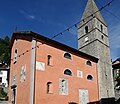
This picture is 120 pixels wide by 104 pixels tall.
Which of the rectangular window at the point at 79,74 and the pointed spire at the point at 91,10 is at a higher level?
the pointed spire at the point at 91,10

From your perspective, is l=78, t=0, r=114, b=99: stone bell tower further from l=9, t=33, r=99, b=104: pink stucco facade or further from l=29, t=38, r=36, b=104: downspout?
l=29, t=38, r=36, b=104: downspout

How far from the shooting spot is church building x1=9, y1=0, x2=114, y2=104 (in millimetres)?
16672

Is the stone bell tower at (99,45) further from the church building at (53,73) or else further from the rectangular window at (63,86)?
the rectangular window at (63,86)

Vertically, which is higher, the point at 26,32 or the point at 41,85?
the point at 26,32

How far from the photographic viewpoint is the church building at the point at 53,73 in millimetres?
16672

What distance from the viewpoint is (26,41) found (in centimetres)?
1900

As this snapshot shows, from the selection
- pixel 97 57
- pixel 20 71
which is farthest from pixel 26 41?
pixel 97 57

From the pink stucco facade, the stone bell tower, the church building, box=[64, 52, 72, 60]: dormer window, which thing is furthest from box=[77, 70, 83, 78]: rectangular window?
the stone bell tower

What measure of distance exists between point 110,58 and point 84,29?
615 centimetres

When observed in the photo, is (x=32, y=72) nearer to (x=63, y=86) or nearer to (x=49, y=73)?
(x=49, y=73)

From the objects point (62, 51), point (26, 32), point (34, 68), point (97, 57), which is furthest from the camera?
point (97, 57)

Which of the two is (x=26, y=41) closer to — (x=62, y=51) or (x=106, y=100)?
(x=62, y=51)

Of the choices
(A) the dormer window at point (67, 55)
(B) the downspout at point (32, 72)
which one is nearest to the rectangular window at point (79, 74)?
(A) the dormer window at point (67, 55)

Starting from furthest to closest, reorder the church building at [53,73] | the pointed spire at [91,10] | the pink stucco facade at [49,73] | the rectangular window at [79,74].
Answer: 1. the pointed spire at [91,10]
2. the rectangular window at [79,74]
3. the church building at [53,73]
4. the pink stucco facade at [49,73]
